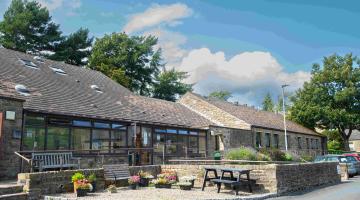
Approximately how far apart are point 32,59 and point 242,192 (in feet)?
54.4

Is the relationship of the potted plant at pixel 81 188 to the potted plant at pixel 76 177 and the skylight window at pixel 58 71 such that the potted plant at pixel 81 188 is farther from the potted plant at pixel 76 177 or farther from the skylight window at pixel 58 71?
the skylight window at pixel 58 71

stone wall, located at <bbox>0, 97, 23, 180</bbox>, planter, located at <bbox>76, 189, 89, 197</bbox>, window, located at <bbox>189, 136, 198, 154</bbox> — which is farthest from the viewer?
window, located at <bbox>189, 136, 198, 154</bbox>

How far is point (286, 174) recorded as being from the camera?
15.9 meters

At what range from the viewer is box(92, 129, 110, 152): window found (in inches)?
778

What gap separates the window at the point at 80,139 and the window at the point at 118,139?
1.74 m

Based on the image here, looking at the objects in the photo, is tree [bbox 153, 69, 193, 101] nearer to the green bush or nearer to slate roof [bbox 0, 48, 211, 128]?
slate roof [bbox 0, 48, 211, 128]

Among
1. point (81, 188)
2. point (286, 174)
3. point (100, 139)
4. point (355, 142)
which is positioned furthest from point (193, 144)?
point (355, 142)

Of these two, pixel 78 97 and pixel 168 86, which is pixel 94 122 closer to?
pixel 78 97

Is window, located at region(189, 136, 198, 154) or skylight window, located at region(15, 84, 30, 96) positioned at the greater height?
skylight window, located at region(15, 84, 30, 96)

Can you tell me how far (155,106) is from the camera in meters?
28.4

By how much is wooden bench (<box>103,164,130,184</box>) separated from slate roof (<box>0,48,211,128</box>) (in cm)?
429

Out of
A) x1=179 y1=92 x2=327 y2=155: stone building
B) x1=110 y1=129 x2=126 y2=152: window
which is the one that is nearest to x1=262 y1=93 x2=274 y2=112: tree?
x1=179 y1=92 x2=327 y2=155: stone building

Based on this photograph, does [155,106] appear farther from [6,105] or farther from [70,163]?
[6,105]

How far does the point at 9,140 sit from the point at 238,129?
1976 cm
